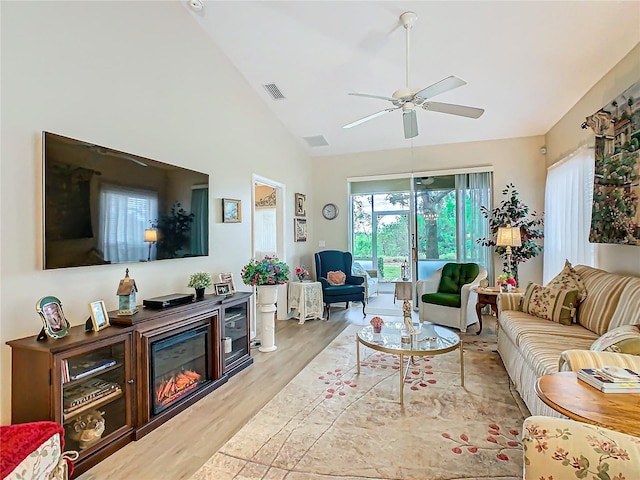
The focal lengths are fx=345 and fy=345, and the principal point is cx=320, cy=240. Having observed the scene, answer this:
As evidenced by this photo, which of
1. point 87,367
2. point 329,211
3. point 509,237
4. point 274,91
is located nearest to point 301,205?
point 329,211

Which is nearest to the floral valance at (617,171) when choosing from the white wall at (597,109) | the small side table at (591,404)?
the white wall at (597,109)

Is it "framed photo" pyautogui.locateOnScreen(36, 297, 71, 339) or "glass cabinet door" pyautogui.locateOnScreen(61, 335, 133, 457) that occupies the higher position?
"framed photo" pyautogui.locateOnScreen(36, 297, 71, 339)

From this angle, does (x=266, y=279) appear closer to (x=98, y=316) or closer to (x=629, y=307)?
(x=98, y=316)

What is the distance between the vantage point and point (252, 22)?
3588mm

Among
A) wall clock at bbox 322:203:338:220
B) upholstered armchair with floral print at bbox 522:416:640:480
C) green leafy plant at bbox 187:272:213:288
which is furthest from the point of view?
wall clock at bbox 322:203:338:220

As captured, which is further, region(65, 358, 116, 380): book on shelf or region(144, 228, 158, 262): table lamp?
region(144, 228, 158, 262): table lamp

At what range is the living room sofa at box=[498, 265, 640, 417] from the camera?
90.4 inches

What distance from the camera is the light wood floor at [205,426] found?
6.68ft

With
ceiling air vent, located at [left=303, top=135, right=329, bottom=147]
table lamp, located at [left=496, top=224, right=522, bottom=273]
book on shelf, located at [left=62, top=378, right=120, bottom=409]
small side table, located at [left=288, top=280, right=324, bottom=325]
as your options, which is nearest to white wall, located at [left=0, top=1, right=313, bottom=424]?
book on shelf, located at [left=62, top=378, right=120, bottom=409]

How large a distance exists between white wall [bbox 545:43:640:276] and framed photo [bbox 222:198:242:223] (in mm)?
3977

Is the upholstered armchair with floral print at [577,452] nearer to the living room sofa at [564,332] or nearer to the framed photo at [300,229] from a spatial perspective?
the living room sofa at [564,332]

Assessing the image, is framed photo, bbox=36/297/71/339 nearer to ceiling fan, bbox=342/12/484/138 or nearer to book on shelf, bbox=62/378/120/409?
book on shelf, bbox=62/378/120/409

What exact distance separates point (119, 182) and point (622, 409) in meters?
3.22

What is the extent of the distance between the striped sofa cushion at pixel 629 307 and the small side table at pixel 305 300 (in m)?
3.67
